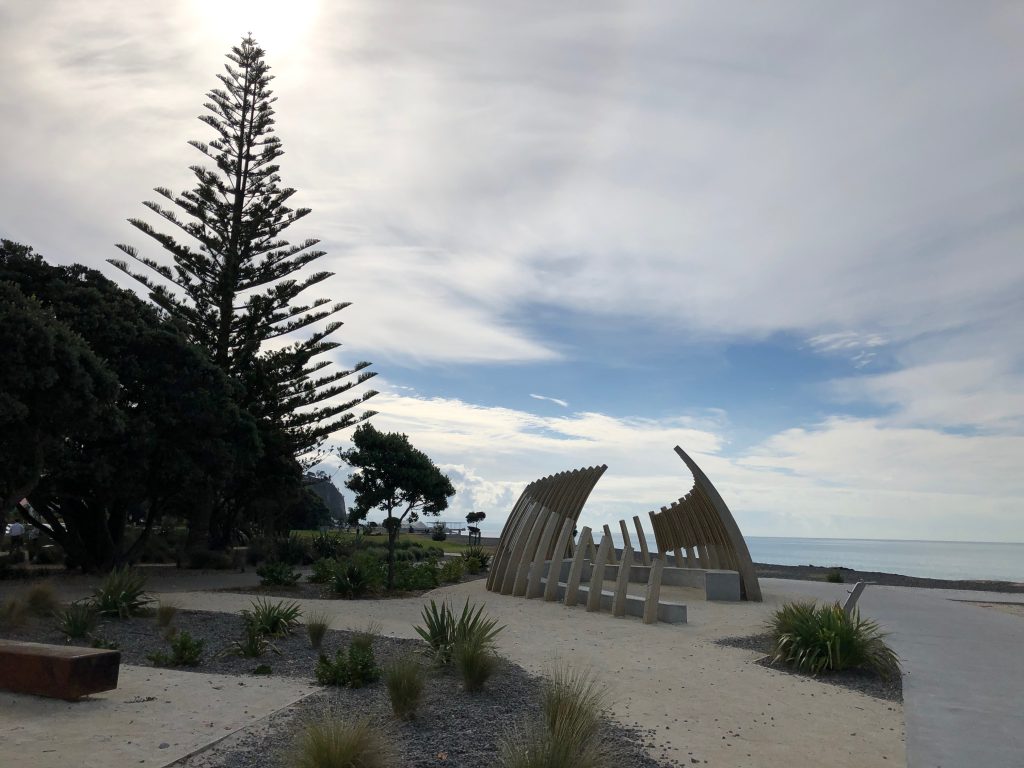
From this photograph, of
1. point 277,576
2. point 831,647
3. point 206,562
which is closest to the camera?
point 831,647

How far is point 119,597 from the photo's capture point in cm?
1012

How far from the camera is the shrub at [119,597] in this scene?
32.9 ft

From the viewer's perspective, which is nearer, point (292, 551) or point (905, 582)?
point (905, 582)

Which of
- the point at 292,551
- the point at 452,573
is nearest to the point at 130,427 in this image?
the point at 292,551

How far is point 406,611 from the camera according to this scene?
40.2ft

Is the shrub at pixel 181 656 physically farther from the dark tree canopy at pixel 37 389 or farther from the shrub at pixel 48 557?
the shrub at pixel 48 557

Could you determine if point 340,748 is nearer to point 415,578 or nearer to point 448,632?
point 448,632

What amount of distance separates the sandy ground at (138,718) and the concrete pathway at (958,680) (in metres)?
4.47

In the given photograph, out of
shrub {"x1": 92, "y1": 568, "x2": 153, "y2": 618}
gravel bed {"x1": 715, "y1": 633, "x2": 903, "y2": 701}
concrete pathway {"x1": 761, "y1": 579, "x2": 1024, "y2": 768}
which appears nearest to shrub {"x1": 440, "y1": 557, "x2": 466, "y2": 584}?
shrub {"x1": 92, "y1": 568, "x2": 153, "y2": 618}

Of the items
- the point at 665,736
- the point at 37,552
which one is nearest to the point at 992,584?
the point at 665,736

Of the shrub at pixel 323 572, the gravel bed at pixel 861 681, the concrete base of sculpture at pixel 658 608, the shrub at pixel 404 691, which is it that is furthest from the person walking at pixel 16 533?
the gravel bed at pixel 861 681

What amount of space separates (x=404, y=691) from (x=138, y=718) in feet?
5.91

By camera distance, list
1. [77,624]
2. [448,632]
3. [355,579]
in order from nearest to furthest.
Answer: [448,632] → [77,624] → [355,579]

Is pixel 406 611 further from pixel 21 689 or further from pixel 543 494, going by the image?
pixel 21 689
